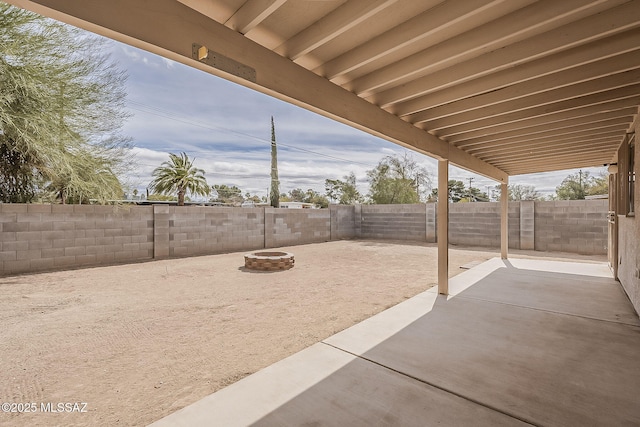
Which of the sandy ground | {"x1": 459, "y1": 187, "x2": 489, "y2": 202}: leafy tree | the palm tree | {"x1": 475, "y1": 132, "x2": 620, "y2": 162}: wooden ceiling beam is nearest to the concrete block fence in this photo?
the sandy ground

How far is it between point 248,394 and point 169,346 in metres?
1.42

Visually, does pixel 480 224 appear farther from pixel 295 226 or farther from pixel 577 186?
pixel 577 186

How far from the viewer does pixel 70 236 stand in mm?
7043

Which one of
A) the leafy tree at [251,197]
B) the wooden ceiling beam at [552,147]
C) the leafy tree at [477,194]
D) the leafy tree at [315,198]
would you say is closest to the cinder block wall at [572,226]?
the wooden ceiling beam at [552,147]

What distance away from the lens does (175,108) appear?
21359 millimetres

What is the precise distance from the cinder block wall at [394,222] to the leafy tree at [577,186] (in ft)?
88.8

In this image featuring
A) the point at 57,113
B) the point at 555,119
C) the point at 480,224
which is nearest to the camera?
the point at 555,119

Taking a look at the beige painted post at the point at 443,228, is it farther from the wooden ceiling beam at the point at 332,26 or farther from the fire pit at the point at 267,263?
the fire pit at the point at 267,263

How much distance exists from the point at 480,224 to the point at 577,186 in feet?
94.6

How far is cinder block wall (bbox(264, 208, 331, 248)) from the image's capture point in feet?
37.4

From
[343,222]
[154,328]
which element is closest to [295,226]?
[343,222]

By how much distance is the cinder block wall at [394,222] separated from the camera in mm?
12984

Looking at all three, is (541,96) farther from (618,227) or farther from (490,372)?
(618,227)

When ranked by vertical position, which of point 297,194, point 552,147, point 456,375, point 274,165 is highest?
point 274,165
